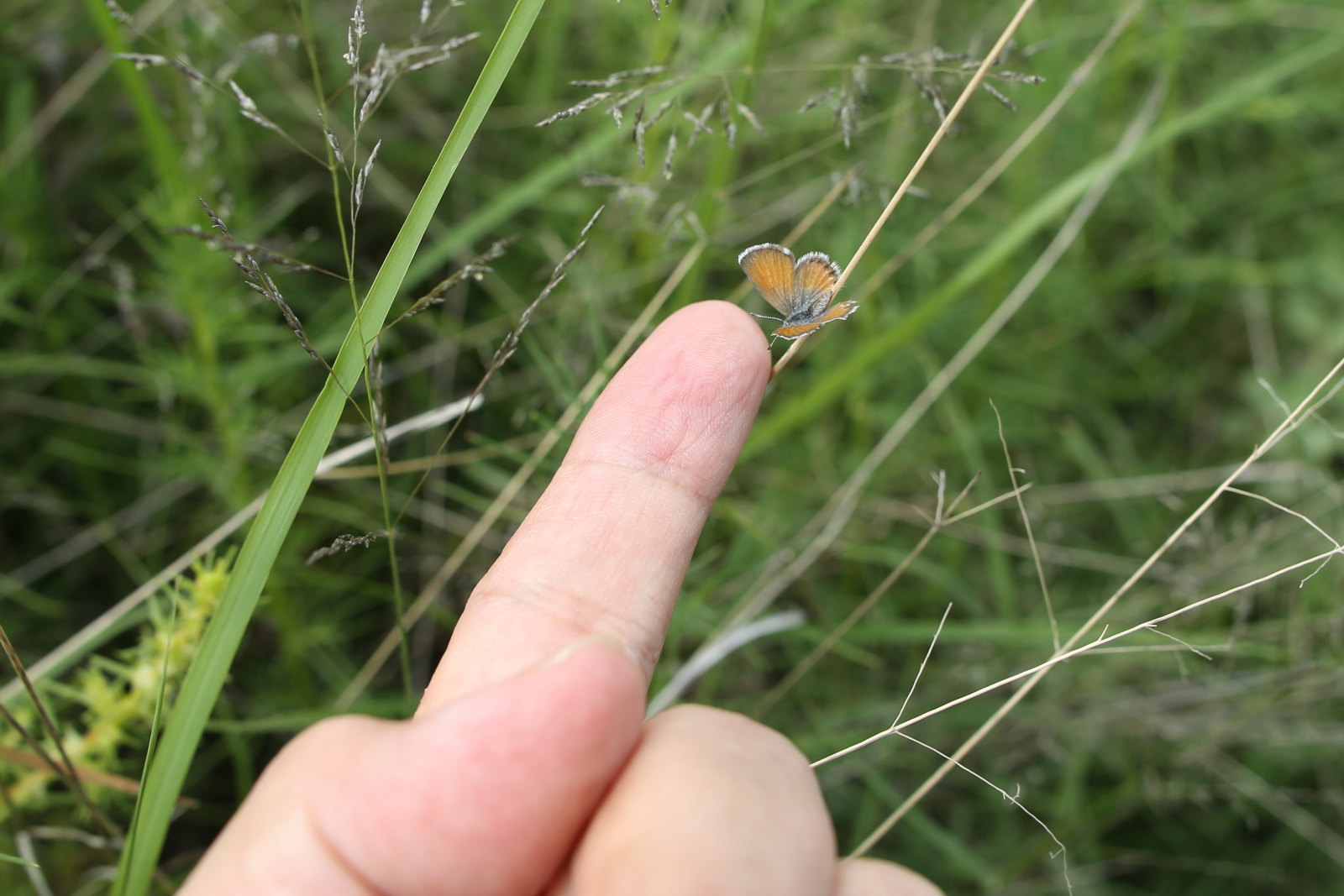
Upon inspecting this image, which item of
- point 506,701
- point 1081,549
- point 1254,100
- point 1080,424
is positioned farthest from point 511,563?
point 1254,100


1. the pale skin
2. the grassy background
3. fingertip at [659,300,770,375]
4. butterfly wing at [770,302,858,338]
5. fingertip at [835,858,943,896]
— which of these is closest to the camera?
the pale skin

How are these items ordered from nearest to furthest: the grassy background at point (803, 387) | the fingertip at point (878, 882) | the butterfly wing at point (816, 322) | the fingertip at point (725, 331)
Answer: the fingertip at point (878, 882), the butterfly wing at point (816, 322), the fingertip at point (725, 331), the grassy background at point (803, 387)

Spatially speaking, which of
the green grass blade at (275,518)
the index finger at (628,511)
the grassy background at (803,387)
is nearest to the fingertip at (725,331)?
the index finger at (628,511)

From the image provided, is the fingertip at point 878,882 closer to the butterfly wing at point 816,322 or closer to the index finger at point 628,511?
the index finger at point 628,511

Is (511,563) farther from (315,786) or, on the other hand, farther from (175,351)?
(175,351)

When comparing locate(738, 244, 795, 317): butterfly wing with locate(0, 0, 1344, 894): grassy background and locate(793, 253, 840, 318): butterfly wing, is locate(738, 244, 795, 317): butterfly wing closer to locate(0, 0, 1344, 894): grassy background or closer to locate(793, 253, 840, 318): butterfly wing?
locate(793, 253, 840, 318): butterfly wing

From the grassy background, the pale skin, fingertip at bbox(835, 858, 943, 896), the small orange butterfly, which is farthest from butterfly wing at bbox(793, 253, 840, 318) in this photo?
fingertip at bbox(835, 858, 943, 896)
